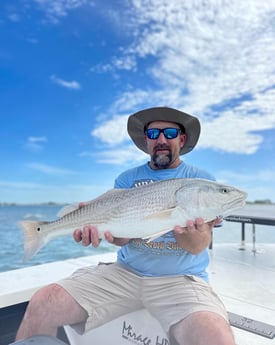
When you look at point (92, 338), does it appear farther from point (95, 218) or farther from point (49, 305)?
point (95, 218)

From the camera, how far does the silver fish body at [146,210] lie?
1.72m

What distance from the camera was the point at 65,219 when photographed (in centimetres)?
204

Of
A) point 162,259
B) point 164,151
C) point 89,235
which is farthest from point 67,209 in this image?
point 164,151

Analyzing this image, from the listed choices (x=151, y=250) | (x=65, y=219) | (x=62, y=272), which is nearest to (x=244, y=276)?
(x=151, y=250)

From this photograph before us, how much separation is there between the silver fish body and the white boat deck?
619 mm

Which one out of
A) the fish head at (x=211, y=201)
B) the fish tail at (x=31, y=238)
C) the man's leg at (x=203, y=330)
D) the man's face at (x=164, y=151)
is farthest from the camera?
the man's face at (x=164, y=151)

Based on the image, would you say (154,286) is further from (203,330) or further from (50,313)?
(50,313)

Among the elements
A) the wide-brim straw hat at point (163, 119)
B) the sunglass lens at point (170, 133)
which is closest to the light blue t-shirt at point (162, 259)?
the sunglass lens at point (170, 133)

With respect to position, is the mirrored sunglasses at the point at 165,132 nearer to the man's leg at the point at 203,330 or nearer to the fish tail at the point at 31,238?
the fish tail at the point at 31,238

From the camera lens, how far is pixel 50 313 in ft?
6.16

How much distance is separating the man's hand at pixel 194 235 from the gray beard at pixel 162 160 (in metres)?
0.62

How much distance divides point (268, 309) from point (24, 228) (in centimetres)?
170

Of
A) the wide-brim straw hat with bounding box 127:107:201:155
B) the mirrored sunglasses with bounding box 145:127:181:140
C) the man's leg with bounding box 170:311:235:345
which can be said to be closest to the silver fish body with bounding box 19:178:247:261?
the man's leg with bounding box 170:311:235:345

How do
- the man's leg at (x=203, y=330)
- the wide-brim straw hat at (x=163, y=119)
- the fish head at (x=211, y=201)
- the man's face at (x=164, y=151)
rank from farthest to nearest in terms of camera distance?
the wide-brim straw hat at (x=163, y=119)
the man's face at (x=164, y=151)
the fish head at (x=211, y=201)
the man's leg at (x=203, y=330)
